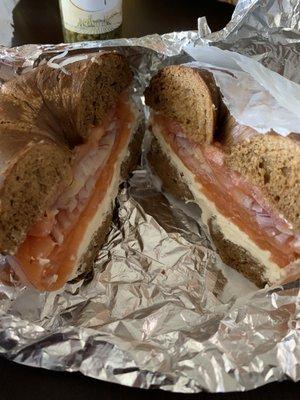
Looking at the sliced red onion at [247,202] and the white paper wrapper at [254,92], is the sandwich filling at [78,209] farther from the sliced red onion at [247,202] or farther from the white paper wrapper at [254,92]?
the sliced red onion at [247,202]

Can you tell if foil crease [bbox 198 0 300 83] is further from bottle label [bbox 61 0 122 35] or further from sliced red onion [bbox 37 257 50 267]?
sliced red onion [bbox 37 257 50 267]

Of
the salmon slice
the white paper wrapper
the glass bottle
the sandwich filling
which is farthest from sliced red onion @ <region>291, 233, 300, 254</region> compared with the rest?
the glass bottle

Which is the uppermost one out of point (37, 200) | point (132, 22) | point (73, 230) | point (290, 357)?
point (132, 22)

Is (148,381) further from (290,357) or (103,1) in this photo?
(103,1)

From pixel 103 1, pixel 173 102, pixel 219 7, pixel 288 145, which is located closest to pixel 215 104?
pixel 173 102

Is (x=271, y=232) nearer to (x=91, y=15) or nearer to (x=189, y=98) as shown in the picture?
(x=189, y=98)
